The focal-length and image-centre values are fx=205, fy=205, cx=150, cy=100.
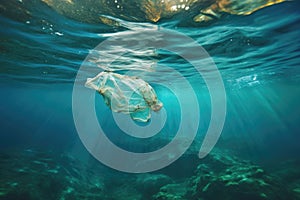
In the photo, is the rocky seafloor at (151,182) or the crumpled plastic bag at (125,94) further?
the rocky seafloor at (151,182)

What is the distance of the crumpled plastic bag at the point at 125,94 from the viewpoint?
7857 millimetres

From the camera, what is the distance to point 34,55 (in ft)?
50.1

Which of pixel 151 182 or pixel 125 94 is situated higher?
pixel 125 94

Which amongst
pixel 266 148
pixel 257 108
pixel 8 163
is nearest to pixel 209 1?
pixel 8 163

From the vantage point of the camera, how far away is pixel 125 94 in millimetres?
7969

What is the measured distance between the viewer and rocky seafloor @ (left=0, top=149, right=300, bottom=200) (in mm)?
11492

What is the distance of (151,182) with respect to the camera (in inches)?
657

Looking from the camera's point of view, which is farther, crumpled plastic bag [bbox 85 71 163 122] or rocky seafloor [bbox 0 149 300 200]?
rocky seafloor [bbox 0 149 300 200]

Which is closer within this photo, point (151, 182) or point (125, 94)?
point (125, 94)

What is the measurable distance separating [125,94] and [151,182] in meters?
11.2

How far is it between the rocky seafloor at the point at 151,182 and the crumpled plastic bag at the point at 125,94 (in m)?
7.32

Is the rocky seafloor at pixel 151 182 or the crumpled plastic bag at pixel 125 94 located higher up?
the crumpled plastic bag at pixel 125 94

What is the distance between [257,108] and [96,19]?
145m

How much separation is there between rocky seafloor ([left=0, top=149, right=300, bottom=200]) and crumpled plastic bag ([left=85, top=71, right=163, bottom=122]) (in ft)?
24.0
